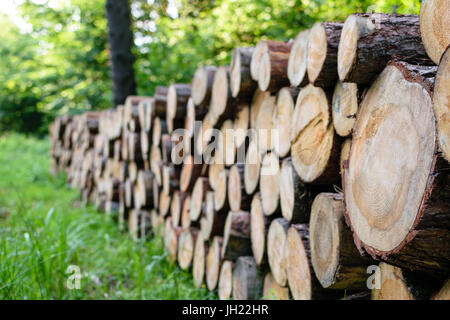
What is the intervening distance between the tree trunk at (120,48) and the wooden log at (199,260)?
10.8 ft

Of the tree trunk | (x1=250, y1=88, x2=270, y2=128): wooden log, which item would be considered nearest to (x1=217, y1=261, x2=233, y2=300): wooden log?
(x1=250, y1=88, x2=270, y2=128): wooden log

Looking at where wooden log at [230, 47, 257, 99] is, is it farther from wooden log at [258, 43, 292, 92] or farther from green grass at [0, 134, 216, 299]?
green grass at [0, 134, 216, 299]

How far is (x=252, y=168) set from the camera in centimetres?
207

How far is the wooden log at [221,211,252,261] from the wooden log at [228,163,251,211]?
0.12 feet

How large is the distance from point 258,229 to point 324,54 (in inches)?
36.8

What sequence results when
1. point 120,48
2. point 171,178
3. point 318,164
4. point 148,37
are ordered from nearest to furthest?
point 318,164, point 171,178, point 120,48, point 148,37

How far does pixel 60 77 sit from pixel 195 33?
324 cm

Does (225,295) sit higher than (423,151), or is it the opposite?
(423,151)

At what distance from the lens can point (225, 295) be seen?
2.34m

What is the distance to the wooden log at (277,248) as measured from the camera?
1782 mm

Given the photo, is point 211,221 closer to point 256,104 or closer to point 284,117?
point 256,104

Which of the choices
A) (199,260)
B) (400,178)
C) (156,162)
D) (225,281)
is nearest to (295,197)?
(400,178)
